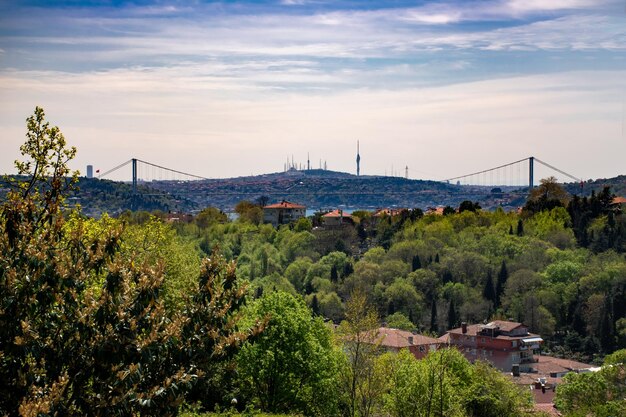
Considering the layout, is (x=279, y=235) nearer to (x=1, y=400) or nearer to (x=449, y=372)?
(x=449, y=372)

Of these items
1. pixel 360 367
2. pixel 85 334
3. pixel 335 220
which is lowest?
pixel 360 367

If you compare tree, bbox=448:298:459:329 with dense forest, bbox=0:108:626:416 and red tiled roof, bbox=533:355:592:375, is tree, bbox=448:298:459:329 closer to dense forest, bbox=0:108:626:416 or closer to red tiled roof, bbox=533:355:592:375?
dense forest, bbox=0:108:626:416

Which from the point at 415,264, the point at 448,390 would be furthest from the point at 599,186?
the point at 448,390

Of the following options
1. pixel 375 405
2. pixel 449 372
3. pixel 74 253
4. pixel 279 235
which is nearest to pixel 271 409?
pixel 375 405

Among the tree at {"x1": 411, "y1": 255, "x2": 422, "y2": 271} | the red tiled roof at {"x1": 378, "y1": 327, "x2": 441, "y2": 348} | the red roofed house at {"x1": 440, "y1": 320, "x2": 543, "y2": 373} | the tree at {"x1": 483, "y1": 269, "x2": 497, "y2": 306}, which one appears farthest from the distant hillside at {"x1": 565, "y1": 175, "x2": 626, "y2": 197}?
the red tiled roof at {"x1": 378, "y1": 327, "x2": 441, "y2": 348}

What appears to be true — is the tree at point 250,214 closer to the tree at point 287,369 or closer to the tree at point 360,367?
the tree at point 360,367

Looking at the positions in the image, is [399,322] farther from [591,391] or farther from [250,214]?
[250,214]
